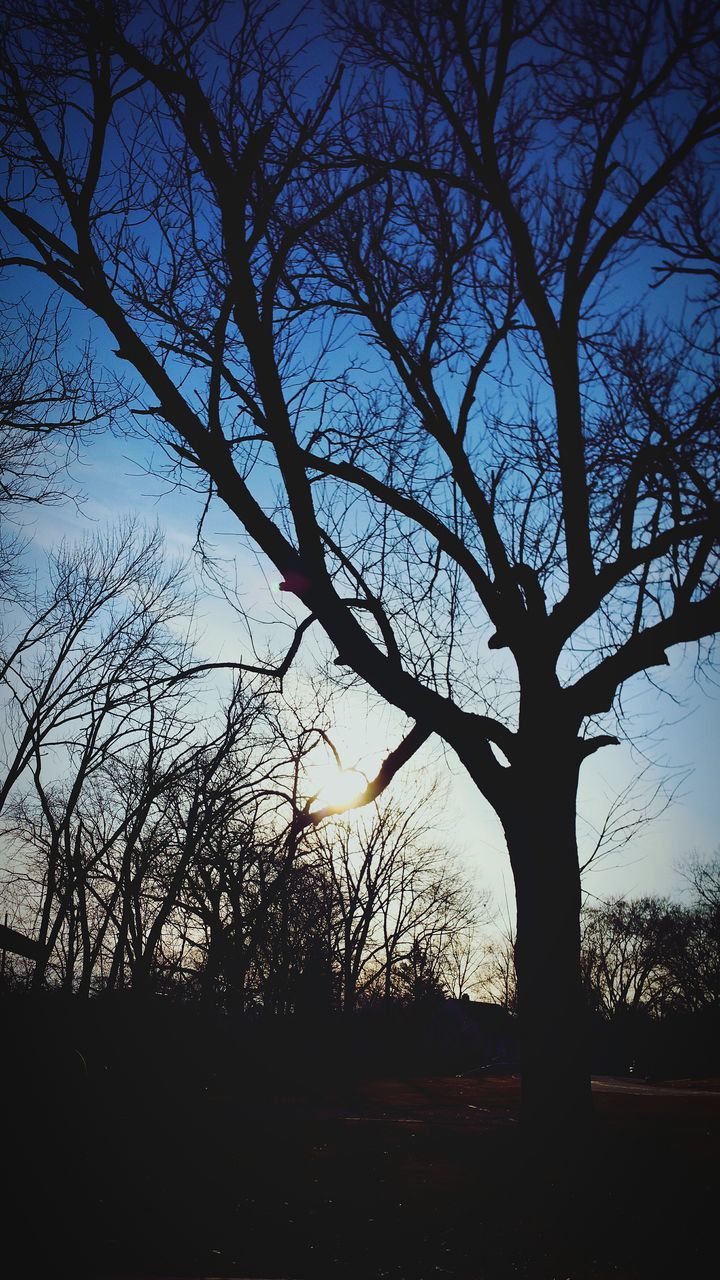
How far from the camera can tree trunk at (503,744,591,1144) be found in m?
5.57

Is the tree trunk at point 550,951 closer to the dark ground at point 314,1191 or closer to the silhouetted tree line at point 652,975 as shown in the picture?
the dark ground at point 314,1191

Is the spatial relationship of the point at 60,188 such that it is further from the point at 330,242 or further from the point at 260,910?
the point at 260,910

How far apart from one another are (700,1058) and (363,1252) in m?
28.9

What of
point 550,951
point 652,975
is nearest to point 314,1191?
point 550,951

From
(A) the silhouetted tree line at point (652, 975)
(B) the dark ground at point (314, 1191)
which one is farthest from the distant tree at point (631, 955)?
(B) the dark ground at point (314, 1191)

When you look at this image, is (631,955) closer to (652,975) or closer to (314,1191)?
(652,975)

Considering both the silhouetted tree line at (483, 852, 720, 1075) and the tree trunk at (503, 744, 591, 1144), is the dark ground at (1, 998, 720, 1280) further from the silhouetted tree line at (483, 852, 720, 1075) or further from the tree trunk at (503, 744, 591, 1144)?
the silhouetted tree line at (483, 852, 720, 1075)

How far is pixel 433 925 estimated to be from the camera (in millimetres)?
42750

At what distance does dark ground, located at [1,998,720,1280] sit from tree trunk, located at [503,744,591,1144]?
0.33m

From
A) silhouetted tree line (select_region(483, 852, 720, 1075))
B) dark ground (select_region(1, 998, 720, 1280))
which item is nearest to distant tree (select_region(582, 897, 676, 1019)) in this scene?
silhouetted tree line (select_region(483, 852, 720, 1075))

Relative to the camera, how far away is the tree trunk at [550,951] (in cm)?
557

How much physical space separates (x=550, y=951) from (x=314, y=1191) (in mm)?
2193

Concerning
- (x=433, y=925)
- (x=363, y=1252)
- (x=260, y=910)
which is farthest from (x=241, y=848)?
(x=433, y=925)

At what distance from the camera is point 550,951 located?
230 inches
